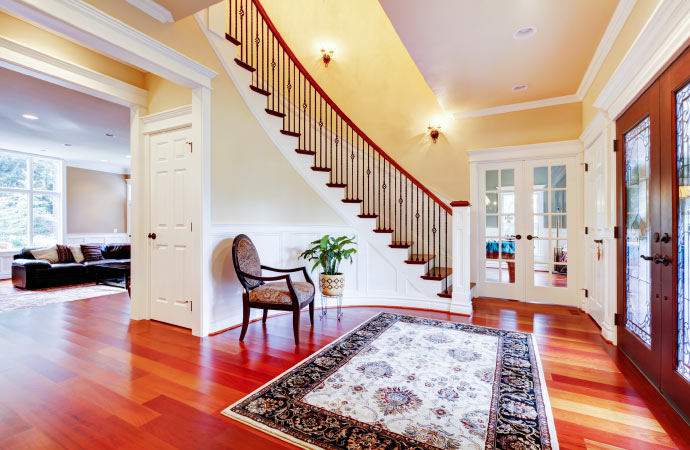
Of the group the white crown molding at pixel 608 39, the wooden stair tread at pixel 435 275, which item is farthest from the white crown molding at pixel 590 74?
the wooden stair tread at pixel 435 275

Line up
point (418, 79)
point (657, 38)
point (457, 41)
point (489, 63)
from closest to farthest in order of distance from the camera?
point (657, 38) < point (457, 41) < point (489, 63) < point (418, 79)

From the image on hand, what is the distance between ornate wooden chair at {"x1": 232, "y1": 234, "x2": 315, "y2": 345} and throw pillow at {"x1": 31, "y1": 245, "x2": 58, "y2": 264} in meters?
5.64

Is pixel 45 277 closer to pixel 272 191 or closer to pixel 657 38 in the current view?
pixel 272 191

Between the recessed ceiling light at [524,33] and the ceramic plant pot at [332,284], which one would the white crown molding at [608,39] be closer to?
the recessed ceiling light at [524,33]

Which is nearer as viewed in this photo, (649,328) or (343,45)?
(649,328)

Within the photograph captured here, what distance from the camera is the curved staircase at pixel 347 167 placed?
407cm

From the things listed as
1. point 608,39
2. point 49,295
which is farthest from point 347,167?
point 49,295

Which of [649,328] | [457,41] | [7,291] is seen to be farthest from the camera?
[7,291]

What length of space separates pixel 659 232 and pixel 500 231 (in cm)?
270

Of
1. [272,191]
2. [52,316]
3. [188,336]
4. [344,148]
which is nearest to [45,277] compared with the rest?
[52,316]

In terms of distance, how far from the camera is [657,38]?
2.05 meters

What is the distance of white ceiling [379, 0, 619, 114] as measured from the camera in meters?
2.66

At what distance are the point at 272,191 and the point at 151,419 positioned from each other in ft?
8.34

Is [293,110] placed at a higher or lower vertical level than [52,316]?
higher
